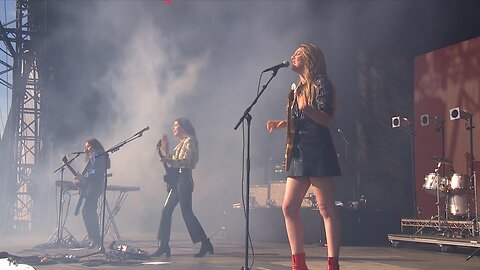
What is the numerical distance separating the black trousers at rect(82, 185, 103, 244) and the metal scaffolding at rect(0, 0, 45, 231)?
420cm

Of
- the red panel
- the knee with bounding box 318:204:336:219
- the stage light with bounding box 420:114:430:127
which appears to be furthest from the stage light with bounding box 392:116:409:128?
A: the knee with bounding box 318:204:336:219

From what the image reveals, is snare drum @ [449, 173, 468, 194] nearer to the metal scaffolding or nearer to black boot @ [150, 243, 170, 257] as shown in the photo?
black boot @ [150, 243, 170, 257]

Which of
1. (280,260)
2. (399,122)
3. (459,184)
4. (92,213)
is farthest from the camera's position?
(399,122)

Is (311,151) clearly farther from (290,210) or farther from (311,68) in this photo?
(311,68)

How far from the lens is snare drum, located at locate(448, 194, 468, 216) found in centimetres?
774

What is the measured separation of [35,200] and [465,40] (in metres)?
9.02

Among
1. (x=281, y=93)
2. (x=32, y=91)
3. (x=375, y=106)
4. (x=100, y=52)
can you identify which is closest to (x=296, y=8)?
(x=281, y=93)

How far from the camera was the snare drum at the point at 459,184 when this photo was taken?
7.64 meters

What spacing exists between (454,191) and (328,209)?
4846 millimetres

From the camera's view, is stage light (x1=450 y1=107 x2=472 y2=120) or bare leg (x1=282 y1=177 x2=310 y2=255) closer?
bare leg (x1=282 y1=177 x2=310 y2=255)

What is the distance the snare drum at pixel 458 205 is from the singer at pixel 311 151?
16.0ft

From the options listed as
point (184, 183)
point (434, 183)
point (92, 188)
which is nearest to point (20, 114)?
point (92, 188)

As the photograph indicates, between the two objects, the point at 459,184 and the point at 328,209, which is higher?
the point at 459,184

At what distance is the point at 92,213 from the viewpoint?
8.03 meters
